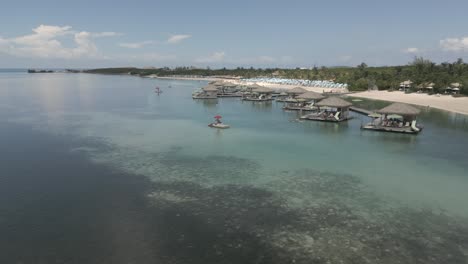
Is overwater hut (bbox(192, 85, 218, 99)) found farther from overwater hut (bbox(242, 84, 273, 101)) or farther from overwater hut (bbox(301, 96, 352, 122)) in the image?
overwater hut (bbox(301, 96, 352, 122))

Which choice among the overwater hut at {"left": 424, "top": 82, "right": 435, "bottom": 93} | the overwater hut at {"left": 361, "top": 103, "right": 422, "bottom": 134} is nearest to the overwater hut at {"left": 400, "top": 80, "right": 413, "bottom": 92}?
the overwater hut at {"left": 424, "top": 82, "right": 435, "bottom": 93}

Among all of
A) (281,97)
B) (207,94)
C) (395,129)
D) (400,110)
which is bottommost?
(395,129)

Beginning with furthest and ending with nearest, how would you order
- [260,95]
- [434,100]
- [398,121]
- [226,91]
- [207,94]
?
[226,91]
[207,94]
[260,95]
[434,100]
[398,121]

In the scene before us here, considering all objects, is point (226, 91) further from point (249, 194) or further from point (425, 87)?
point (249, 194)

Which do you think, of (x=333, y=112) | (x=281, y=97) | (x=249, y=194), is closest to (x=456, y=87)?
(x=281, y=97)

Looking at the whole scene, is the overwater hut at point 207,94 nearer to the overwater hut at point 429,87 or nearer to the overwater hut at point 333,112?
the overwater hut at point 333,112

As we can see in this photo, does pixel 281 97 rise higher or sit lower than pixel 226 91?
lower

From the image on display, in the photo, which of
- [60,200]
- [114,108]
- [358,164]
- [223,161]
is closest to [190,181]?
[223,161]
